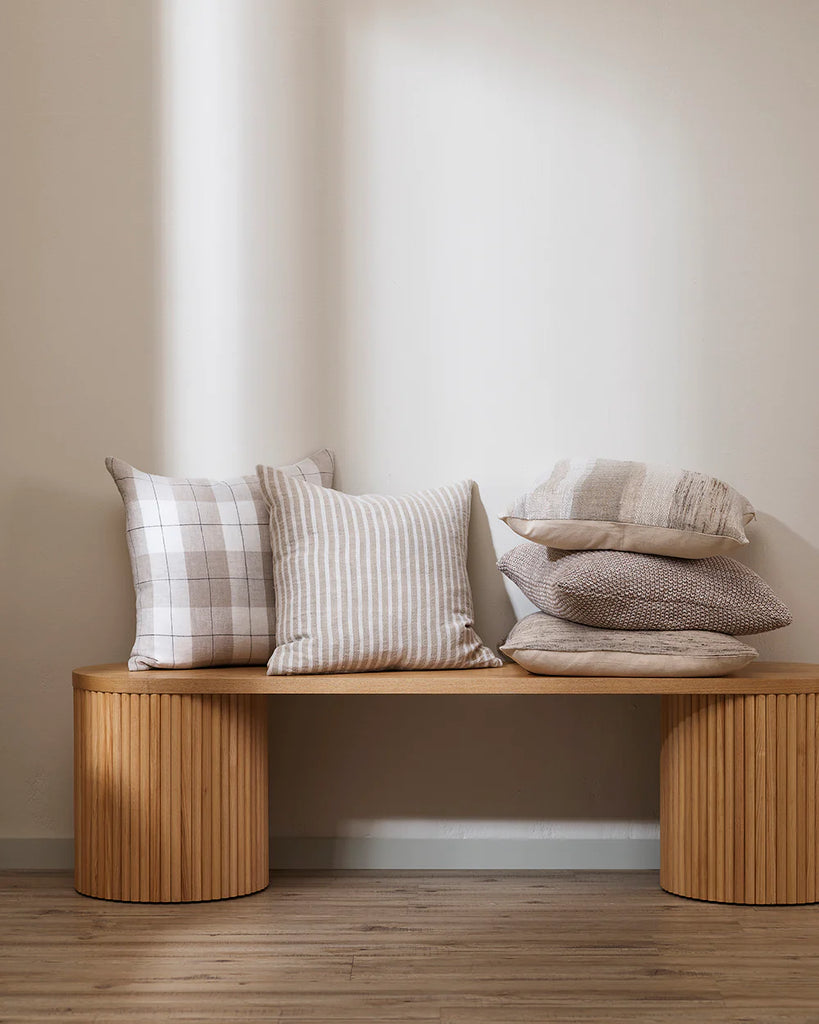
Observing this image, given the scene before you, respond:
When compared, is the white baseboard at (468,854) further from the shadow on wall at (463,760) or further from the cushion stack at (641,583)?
the cushion stack at (641,583)

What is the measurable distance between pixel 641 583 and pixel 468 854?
0.77 m

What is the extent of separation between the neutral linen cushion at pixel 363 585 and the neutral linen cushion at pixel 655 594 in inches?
8.4

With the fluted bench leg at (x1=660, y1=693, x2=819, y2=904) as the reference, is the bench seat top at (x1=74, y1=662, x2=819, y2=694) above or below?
above

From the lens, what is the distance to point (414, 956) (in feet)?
5.69

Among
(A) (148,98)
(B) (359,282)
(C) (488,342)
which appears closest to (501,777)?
(C) (488,342)

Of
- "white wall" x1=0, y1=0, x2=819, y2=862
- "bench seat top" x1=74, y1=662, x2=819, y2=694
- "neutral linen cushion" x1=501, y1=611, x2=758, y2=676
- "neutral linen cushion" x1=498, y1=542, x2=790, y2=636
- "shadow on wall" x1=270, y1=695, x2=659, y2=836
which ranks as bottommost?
"shadow on wall" x1=270, y1=695, x2=659, y2=836

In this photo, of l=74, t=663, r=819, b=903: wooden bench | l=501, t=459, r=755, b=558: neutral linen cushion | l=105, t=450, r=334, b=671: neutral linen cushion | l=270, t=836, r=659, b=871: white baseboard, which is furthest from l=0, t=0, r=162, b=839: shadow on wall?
l=501, t=459, r=755, b=558: neutral linen cushion

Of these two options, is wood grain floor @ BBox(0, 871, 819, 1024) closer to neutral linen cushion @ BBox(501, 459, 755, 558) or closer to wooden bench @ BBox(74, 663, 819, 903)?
wooden bench @ BBox(74, 663, 819, 903)

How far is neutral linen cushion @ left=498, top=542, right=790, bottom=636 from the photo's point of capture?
1.97 metres

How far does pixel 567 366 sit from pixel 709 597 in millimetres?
657

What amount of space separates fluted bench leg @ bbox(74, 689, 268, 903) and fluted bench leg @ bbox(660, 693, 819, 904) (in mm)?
914

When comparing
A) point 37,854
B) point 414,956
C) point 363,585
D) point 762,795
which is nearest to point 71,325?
point 363,585

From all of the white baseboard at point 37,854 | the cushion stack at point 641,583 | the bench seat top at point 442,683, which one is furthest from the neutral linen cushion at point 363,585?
the white baseboard at point 37,854

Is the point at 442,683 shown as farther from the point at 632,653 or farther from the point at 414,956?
the point at 414,956
